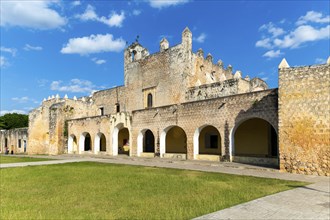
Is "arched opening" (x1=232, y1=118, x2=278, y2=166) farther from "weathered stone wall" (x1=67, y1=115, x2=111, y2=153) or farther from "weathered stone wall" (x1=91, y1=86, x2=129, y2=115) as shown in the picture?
"weathered stone wall" (x1=91, y1=86, x2=129, y2=115)

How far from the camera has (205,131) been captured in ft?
70.1

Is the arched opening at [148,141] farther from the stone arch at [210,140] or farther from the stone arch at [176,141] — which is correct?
the stone arch at [210,140]

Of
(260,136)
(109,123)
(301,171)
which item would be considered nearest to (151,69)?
(109,123)

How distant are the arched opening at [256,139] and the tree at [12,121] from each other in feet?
152

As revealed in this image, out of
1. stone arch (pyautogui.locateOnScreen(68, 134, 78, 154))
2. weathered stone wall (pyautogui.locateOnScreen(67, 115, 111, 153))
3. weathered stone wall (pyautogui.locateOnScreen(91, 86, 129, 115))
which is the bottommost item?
stone arch (pyautogui.locateOnScreen(68, 134, 78, 154))

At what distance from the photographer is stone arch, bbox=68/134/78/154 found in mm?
→ 28172

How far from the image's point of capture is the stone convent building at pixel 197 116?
450 inches

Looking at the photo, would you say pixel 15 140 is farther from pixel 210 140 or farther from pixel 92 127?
pixel 210 140

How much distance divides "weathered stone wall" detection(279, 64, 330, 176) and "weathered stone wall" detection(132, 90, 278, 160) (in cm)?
141

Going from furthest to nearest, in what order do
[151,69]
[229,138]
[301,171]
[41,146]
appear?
[41,146], [151,69], [229,138], [301,171]

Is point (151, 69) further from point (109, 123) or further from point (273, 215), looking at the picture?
point (273, 215)

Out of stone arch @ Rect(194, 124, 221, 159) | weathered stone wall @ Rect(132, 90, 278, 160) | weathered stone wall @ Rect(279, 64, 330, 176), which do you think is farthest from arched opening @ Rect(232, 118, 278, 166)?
weathered stone wall @ Rect(279, 64, 330, 176)

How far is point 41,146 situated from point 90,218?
28.2 m

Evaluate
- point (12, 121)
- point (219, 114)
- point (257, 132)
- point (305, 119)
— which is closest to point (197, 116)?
point (219, 114)
